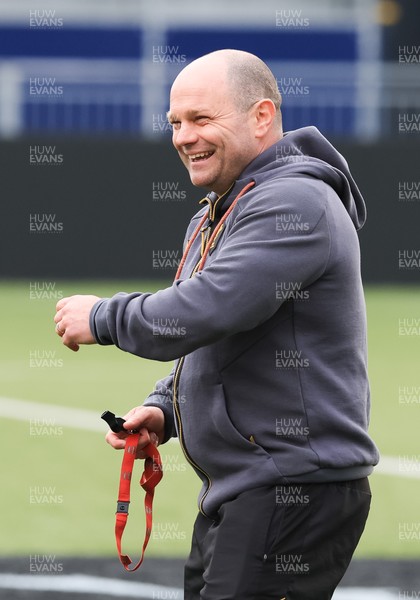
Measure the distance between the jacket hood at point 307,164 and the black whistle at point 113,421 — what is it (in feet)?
2.42

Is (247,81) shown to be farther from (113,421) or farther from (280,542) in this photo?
(280,542)

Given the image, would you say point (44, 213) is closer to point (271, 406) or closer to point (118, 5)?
point (118, 5)

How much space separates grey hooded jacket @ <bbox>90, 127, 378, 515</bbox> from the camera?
3572 millimetres

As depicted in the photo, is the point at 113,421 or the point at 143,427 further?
the point at 143,427

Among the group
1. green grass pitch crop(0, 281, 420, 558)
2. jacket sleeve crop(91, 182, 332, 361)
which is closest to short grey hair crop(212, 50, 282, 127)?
jacket sleeve crop(91, 182, 332, 361)

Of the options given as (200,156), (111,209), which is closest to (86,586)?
(200,156)

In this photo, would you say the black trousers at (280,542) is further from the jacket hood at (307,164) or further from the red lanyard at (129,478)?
the jacket hood at (307,164)

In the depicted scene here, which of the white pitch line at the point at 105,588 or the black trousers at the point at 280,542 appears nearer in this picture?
the black trousers at the point at 280,542

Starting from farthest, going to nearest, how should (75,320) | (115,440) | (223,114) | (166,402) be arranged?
(166,402)
(115,440)
(223,114)
(75,320)

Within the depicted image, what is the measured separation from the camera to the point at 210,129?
3789 mm

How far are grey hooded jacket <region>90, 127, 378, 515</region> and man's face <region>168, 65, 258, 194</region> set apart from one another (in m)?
0.05

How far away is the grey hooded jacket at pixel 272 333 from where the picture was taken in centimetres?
357

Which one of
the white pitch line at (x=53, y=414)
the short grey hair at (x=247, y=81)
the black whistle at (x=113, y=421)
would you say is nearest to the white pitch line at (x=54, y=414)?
the white pitch line at (x=53, y=414)

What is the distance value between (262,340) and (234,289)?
0.72 feet
